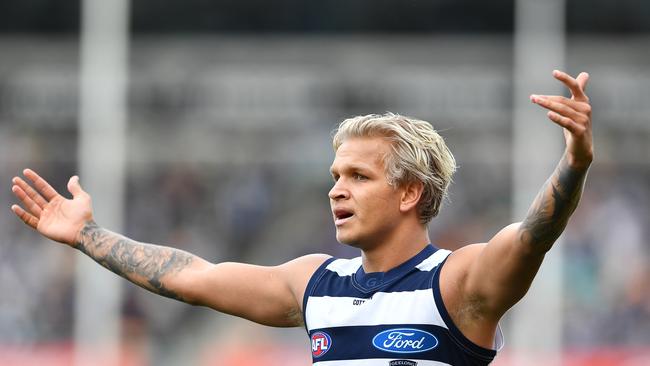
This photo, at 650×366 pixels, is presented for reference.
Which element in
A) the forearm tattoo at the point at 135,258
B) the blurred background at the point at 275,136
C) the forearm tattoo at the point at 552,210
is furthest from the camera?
the blurred background at the point at 275,136

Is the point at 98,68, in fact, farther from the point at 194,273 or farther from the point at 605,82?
the point at 194,273

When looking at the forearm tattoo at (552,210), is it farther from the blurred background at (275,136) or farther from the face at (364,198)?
the blurred background at (275,136)

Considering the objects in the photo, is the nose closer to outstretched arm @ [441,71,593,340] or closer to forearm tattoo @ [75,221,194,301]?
outstretched arm @ [441,71,593,340]

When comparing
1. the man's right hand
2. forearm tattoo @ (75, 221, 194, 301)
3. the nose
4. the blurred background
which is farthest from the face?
the blurred background

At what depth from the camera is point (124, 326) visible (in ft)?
53.3

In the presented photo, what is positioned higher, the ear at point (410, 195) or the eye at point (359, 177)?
the eye at point (359, 177)

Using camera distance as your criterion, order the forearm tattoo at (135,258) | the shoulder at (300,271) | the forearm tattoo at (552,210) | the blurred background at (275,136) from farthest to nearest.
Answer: the blurred background at (275,136) → the forearm tattoo at (135,258) → the shoulder at (300,271) → the forearm tattoo at (552,210)

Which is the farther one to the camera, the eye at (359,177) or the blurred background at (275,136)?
the blurred background at (275,136)

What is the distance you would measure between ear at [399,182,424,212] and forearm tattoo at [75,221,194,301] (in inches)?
43.2

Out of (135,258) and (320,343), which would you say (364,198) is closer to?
(320,343)

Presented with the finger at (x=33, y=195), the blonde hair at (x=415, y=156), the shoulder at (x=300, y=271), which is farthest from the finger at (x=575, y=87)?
the finger at (x=33, y=195)

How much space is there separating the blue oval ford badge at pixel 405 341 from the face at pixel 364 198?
1.54 ft

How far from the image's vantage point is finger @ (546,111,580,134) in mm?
4445

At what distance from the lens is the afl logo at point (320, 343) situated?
516 centimetres
